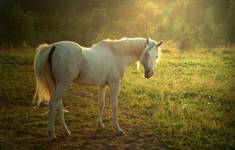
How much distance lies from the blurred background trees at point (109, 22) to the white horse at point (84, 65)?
14.3 metres

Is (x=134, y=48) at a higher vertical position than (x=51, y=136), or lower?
higher

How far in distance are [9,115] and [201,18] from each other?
79.3ft

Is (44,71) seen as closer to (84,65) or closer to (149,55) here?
(84,65)

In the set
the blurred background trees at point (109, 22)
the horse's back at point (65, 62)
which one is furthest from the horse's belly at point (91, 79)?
the blurred background trees at point (109, 22)

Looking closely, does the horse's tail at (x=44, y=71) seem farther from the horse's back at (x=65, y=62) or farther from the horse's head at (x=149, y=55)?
the horse's head at (x=149, y=55)

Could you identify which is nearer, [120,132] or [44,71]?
[44,71]

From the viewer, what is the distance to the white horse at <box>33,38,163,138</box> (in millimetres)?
6562

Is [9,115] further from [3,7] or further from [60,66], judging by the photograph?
[3,7]

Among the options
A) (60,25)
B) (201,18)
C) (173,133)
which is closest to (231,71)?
(173,133)

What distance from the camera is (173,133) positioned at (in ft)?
23.4

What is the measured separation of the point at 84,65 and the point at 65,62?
0.42 m

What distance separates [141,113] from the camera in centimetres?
845

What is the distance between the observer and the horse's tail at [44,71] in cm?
654

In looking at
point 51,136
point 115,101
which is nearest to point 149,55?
point 115,101
